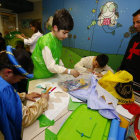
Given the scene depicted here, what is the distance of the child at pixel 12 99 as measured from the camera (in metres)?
0.52

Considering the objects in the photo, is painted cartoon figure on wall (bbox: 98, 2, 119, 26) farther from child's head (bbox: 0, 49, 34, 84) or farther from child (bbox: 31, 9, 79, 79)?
child's head (bbox: 0, 49, 34, 84)

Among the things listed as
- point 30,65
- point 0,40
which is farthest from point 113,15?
point 0,40

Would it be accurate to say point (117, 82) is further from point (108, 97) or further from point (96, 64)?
point (96, 64)

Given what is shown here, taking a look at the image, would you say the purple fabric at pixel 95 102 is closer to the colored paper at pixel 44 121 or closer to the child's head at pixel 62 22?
the colored paper at pixel 44 121

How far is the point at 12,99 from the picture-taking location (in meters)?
0.54

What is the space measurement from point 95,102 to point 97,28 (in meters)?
1.44

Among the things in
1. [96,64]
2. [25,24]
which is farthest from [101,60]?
[25,24]

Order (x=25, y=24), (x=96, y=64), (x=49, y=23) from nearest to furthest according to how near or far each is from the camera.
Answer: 1. (x=96, y=64)
2. (x=49, y=23)
3. (x=25, y=24)

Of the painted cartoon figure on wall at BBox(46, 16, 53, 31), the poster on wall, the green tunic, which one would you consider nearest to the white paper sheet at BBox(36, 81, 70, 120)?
the green tunic

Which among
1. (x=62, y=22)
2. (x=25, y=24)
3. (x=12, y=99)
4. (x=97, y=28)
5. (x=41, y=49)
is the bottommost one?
(x=12, y=99)

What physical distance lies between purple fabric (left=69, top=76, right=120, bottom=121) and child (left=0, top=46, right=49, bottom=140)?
361mm

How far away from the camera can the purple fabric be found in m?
0.66

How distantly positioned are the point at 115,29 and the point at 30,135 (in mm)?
1756

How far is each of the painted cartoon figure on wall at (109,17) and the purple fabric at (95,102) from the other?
121 centimetres
